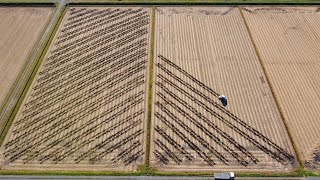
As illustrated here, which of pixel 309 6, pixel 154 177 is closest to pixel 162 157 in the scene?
pixel 154 177

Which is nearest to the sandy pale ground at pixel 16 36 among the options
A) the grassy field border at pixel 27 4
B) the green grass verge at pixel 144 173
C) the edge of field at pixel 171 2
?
the grassy field border at pixel 27 4

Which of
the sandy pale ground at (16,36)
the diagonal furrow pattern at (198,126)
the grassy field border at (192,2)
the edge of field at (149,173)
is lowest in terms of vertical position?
the edge of field at (149,173)

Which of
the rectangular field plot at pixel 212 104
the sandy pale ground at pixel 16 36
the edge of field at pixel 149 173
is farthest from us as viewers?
the sandy pale ground at pixel 16 36

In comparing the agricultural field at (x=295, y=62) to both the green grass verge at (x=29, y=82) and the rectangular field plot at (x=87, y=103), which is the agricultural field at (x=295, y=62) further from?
the green grass verge at (x=29, y=82)

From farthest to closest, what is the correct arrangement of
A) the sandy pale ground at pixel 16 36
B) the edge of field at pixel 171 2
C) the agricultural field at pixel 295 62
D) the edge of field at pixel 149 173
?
the edge of field at pixel 171 2, the sandy pale ground at pixel 16 36, the agricultural field at pixel 295 62, the edge of field at pixel 149 173

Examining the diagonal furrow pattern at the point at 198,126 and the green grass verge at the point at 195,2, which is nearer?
the diagonal furrow pattern at the point at 198,126

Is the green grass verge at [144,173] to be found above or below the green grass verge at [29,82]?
below

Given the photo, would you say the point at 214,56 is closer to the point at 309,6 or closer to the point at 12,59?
the point at 309,6
